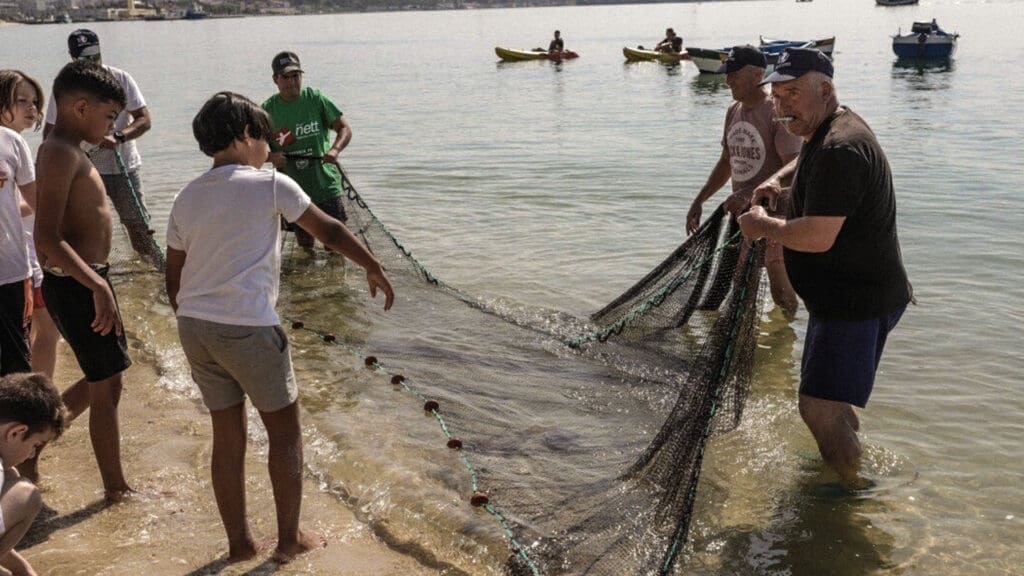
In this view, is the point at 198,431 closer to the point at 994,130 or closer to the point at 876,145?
the point at 876,145

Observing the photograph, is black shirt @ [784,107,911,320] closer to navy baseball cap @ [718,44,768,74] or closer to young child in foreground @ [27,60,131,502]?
navy baseball cap @ [718,44,768,74]

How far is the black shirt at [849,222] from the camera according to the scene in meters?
3.51

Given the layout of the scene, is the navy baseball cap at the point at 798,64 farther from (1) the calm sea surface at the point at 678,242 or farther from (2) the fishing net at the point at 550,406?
(1) the calm sea surface at the point at 678,242

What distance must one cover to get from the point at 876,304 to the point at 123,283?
21.9 feet

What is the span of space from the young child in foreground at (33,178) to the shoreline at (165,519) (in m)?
0.51

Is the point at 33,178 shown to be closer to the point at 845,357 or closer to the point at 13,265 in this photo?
the point at 13,265

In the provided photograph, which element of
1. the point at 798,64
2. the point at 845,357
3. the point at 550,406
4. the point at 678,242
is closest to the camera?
the point at 798,64

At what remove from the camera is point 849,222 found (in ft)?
12.0

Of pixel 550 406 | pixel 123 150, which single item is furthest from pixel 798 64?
pixel 123 150

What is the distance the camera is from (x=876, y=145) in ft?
11.8

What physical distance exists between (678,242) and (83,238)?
761 centimetres

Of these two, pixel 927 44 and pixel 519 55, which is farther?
pixel 519 55

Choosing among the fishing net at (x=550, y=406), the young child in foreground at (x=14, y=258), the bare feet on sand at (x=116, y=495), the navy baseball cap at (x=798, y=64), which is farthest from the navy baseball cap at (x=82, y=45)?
the navy baseball cap at (x=798, y=64)

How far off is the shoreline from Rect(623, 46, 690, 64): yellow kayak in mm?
30343
